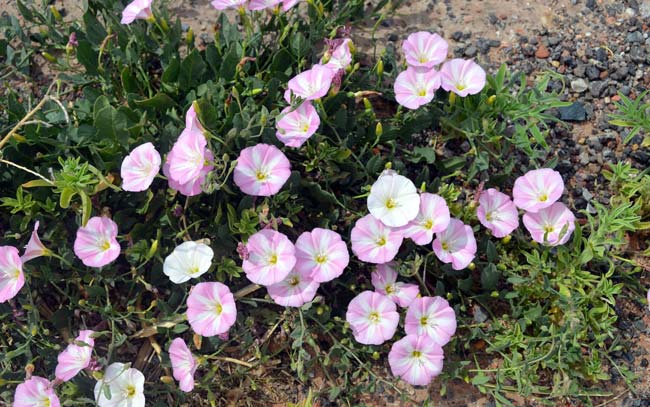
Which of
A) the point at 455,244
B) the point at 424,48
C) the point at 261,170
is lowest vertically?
the point at 455,244

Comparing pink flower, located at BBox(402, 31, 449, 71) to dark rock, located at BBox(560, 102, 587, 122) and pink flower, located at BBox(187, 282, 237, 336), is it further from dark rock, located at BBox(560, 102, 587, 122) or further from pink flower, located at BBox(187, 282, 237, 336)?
pink flower, located at BBox(187, 282, 237, 336)

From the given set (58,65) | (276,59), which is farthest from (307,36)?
(58,65)

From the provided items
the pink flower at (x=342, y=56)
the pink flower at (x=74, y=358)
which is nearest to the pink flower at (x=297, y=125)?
the pink flower at (x=342, y=56)

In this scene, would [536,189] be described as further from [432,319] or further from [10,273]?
[10,273]

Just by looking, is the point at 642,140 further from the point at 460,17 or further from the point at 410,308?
the point at 410,308

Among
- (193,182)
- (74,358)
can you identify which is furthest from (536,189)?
(74,358)

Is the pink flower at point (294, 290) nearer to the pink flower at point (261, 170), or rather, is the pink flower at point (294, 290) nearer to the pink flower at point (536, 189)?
the pink flower at point (261, 170)
